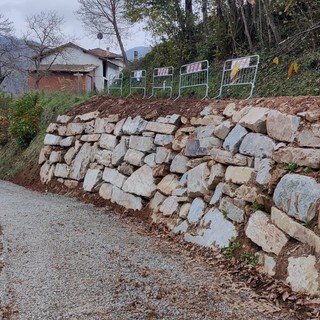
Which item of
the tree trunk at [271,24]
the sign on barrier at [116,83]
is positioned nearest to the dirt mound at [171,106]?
the sign on barrier at [116,83]

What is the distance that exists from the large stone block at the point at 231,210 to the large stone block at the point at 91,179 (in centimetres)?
439

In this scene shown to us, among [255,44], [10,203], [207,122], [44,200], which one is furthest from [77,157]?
[255,44]

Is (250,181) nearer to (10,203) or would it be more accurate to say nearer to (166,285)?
(166,285)

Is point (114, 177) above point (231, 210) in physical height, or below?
below

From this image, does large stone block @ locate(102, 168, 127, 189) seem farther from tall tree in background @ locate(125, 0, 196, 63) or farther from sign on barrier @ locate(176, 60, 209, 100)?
tall tree in background @ locate(125, 0, 196, 63)

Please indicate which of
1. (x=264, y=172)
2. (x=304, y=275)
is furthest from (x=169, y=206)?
(x=304, y=275)

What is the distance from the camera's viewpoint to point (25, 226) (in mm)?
6570

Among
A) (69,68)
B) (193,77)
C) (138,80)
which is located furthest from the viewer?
(69,68)

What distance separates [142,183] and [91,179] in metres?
2.20

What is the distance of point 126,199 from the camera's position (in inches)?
314

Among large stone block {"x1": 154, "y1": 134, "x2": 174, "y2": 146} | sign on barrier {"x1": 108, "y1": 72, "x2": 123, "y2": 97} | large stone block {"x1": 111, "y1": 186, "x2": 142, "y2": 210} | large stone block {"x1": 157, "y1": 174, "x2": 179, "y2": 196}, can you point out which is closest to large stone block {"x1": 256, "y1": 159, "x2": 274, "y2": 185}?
A: large stone block {"x1": 157, "y1": 174, "x2": 179, "y2": 196}

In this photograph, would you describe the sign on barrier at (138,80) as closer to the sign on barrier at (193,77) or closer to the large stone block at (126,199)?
the sign on barrier at (193,77)

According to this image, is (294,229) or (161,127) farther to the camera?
(161,127)

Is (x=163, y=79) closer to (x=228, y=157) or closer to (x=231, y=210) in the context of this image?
(x=228, y=157)
